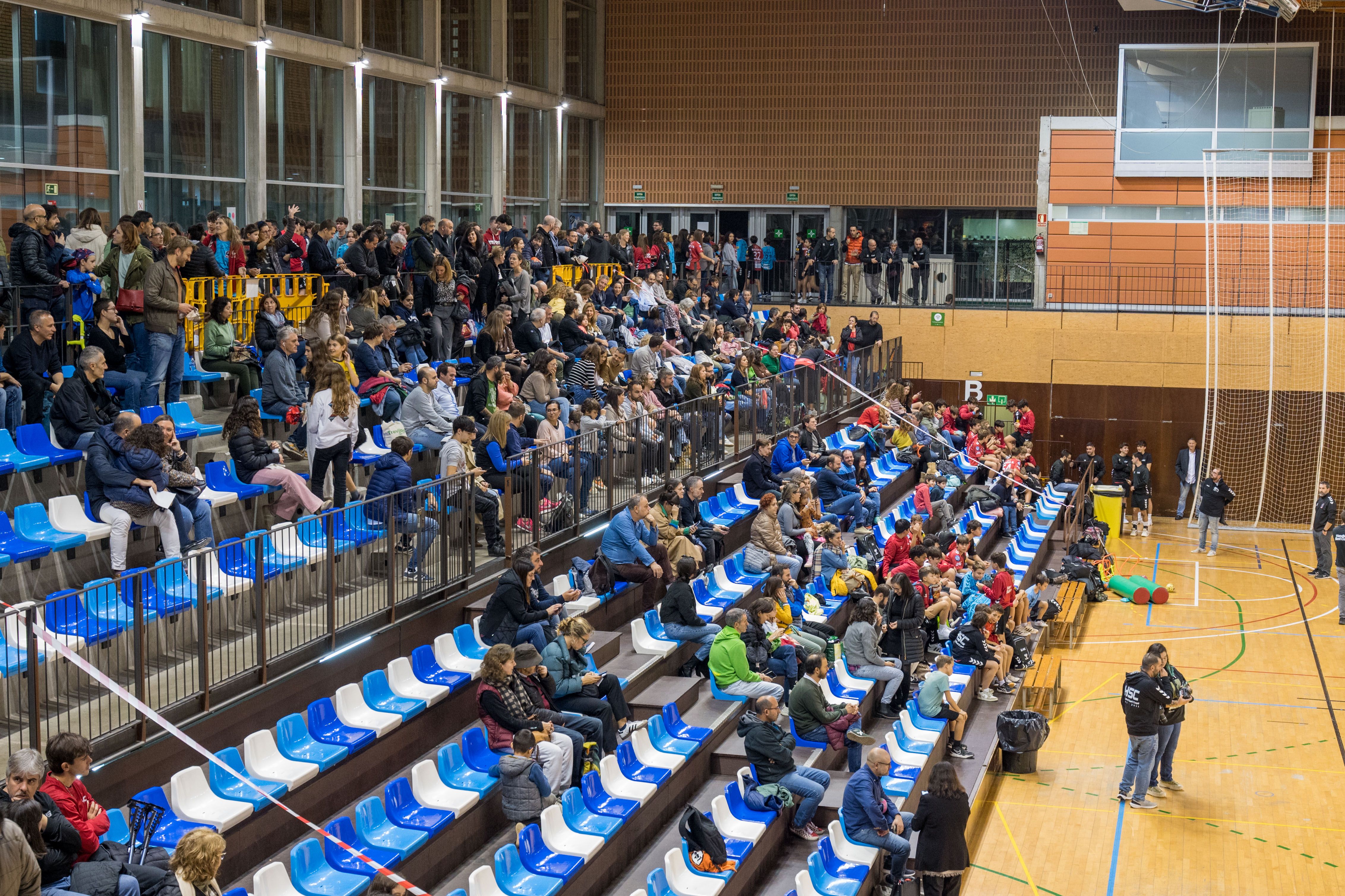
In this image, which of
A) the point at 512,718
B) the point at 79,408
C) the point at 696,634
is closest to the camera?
the point at 512,718

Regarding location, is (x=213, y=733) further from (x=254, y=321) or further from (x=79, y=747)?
(x=254, y=321)

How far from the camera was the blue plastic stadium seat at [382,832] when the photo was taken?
7879 mm

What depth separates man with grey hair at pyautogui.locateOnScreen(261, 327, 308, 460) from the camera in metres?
12.1

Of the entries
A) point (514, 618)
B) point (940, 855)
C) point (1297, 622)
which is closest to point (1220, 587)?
point (1297, 622)

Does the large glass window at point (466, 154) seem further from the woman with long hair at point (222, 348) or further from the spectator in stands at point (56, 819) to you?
the spectator in stands at point (56, 819)

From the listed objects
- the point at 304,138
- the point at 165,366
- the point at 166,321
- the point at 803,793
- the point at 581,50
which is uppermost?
the point at 581,50

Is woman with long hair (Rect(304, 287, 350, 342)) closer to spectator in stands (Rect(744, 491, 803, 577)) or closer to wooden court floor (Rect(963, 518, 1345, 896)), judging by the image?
spectator in stands (Rect(744, 491, 803, 577))

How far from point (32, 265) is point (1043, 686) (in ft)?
38.9

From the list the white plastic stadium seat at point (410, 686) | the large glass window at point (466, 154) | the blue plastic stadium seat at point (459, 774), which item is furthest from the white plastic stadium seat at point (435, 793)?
the large glass window at point (466, 154)

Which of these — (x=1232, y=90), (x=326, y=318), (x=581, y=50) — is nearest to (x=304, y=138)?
(x=326, y=318)

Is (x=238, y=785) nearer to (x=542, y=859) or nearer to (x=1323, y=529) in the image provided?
(x=542, y=859)

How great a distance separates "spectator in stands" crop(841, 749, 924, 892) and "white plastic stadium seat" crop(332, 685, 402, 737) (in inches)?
138

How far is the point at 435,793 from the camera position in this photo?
857cm

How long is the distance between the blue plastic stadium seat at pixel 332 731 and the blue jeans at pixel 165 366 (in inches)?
170
